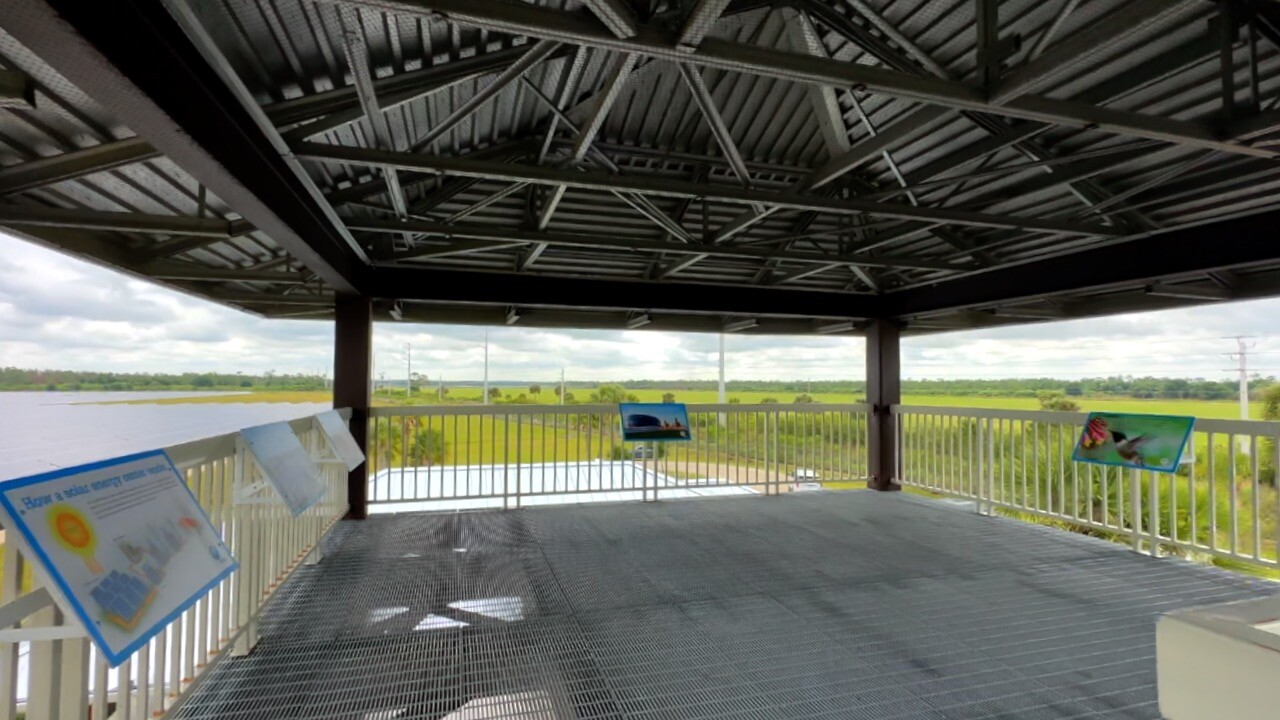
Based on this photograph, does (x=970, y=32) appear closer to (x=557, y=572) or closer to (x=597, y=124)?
(x=597, y=124)

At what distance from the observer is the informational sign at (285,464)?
2.56m

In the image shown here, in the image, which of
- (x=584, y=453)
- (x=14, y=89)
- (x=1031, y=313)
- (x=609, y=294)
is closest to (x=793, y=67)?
(x=14, y=89)

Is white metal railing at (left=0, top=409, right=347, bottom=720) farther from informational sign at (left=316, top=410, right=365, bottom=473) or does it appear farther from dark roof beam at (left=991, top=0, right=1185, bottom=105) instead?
dark roof beam at (left=991, top=0, right=1185, bottom=105)

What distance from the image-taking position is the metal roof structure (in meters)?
2.07

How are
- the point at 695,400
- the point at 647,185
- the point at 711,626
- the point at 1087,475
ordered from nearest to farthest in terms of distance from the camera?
the point at 711,626, the point at 647,185, the point at 1087,475, the point at 695,400

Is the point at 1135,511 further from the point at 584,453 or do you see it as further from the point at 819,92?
the point at 584,453

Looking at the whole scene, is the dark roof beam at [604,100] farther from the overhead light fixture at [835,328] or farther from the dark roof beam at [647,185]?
the overhead light fixture at [835,328]

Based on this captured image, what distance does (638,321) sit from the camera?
25.0 ft

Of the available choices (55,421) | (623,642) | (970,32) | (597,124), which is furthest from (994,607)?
(55,421)

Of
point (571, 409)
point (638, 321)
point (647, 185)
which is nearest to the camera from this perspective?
point (647, 185)

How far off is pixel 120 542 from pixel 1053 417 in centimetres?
653

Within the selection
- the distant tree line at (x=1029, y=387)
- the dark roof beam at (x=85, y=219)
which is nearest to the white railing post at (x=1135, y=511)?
the dark roof beam at (x=85, y=219)

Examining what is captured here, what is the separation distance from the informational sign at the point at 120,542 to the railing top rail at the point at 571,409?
12.7ft

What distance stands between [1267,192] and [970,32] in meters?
2.73
